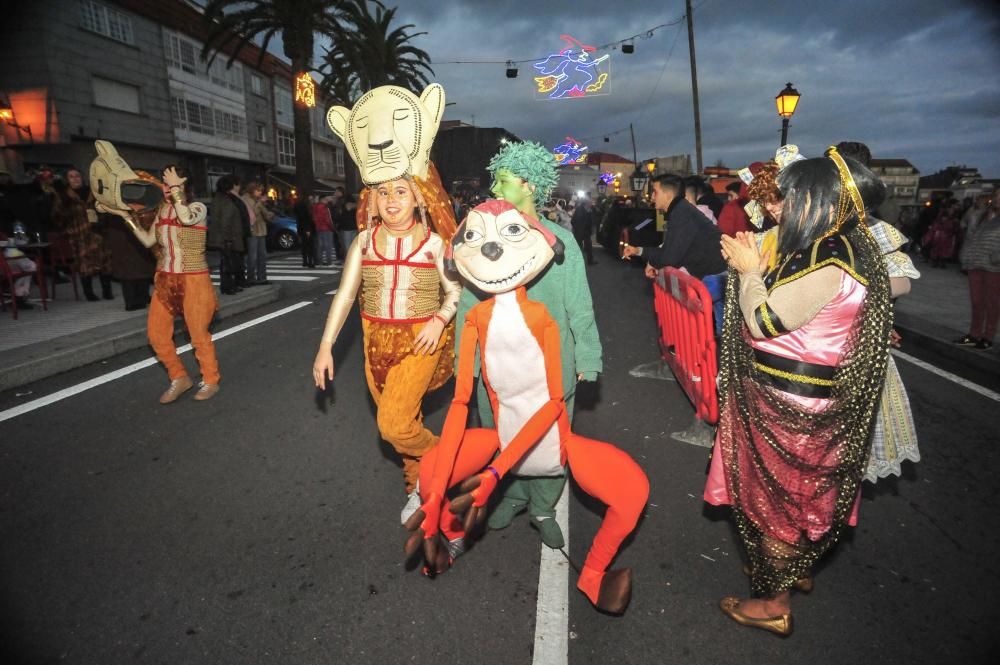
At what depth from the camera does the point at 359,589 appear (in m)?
2.50

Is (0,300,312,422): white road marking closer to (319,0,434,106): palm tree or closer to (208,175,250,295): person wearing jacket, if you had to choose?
(208,175,250,295): person wearing jacket

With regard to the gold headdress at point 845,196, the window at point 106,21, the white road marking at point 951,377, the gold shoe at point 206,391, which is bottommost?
the white road marking at point 951,377

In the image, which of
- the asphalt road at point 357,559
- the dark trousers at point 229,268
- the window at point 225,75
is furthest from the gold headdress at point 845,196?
the window at point 225,75

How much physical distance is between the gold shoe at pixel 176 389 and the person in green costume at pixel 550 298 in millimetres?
3355

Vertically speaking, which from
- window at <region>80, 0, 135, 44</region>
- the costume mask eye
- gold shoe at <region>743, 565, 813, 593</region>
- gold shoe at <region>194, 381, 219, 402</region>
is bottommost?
gold shoe at <region>743, 565, 813, 593</region>

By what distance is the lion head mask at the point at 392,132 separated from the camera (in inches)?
109

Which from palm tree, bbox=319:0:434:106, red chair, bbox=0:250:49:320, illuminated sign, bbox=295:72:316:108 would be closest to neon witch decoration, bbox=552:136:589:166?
palm tree, bbox=319:0:434:106

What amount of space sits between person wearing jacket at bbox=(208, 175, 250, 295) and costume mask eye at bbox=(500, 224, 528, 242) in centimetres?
829

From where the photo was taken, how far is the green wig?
8.84 ft

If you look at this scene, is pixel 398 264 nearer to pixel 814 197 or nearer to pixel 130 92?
pixel 814 197

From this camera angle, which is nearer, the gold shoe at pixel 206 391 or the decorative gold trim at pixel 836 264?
the decorative gold trim at pixel 836 264

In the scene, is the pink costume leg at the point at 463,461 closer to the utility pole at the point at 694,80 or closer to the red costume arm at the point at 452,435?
the red costume arm at the point at 452,435

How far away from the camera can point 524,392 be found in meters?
2.35

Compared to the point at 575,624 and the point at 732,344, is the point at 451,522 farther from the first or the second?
the point at 732,344
